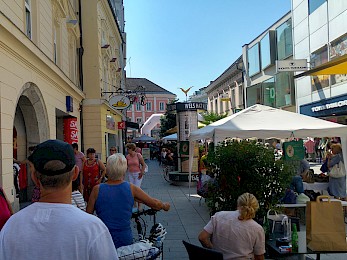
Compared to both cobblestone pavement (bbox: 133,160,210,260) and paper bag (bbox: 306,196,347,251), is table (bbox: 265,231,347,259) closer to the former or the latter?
paper bag (bbox: 306,196,347,251)

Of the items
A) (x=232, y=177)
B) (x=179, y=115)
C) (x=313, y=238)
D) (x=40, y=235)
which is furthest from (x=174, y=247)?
(x=179, y=115)

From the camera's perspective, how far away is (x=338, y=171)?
29.4ft

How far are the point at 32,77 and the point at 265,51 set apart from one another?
29.6 meters

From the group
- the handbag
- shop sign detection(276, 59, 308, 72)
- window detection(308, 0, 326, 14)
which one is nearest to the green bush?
the handbag

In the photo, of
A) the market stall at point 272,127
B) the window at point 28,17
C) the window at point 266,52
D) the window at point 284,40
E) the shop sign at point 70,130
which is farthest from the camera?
the window at point 266,52

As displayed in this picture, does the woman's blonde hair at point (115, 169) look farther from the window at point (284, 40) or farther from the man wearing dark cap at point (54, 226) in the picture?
the window at point (284, 40)

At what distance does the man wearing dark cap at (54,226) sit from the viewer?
1.59 metres

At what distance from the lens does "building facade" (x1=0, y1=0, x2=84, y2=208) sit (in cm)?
750

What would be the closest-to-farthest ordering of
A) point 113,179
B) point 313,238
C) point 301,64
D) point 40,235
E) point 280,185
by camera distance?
point 40,235 < point 113,179 < point 313,238 < point 280,185 < point 301,64

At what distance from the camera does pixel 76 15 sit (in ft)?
59.7

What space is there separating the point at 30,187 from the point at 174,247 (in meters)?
6.57

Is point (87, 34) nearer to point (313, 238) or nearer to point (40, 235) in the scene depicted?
point (313, 238)

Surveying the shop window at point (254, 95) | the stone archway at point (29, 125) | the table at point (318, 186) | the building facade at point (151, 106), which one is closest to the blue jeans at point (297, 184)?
the table at point (318, 186)

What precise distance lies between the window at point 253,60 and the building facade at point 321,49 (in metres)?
12.0
